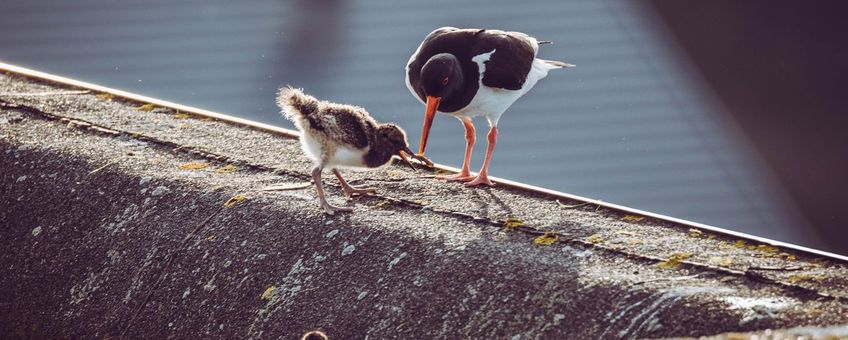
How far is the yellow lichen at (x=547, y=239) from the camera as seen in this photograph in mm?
4613

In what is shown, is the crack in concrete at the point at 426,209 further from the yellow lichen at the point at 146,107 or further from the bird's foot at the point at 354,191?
the yellow lichen at the point at 146,107

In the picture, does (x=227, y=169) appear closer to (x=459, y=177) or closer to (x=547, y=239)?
(x=459, y=177)

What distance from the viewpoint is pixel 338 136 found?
16.7ft

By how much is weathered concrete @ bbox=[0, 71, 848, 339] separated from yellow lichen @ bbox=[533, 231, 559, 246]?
4 cm

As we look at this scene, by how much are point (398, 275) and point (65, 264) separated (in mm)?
1455

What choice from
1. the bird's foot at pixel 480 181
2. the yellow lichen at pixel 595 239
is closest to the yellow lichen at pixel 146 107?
the bird's foot at pixel 480 181

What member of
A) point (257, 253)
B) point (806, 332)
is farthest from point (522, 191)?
point (806, 332)

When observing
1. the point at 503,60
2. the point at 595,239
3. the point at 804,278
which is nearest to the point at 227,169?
the point at 503,60

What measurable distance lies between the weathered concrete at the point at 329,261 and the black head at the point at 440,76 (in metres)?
0.46

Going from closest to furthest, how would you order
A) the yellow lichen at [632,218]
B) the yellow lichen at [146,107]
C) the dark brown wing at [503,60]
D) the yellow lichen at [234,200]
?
the yellow lichen at [234,200]
the yellow lichen at [632,218]
the dark brown wing at [503,60]
the yellow lichen at [146,107]

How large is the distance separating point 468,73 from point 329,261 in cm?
178

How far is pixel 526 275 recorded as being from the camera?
166 inches

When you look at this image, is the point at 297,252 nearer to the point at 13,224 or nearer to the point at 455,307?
the point at 455,307

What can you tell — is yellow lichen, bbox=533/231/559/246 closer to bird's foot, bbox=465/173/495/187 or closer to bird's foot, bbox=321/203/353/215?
bird's foot, bbox=321/203/353/215
